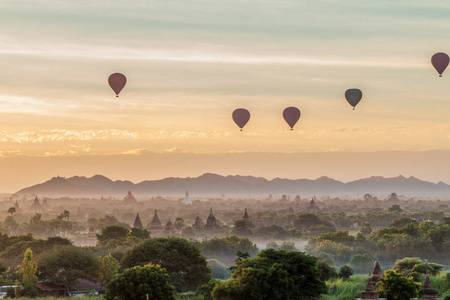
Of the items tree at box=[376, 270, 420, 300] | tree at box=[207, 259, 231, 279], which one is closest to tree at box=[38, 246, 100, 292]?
tree at box=[207, 259, 231, 279]

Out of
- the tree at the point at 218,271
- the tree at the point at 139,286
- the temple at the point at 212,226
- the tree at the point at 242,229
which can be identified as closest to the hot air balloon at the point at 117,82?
the tree at the point at 218,271

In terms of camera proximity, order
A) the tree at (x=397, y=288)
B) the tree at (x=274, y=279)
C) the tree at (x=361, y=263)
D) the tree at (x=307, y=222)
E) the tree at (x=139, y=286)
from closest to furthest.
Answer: the tree at (x=139, y=286), the tree at (x=274, y=279), the tree at (x=397, y=288), the tree at (x=361, y=263), the tree at (x=307, y=222)

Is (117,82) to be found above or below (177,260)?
above

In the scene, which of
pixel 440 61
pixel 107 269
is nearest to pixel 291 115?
pixel 440 61

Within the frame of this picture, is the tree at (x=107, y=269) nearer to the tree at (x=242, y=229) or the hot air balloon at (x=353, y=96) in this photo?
the hot air balloon at (x=353, y=96)

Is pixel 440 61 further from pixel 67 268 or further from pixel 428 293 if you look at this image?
pixel 67 268


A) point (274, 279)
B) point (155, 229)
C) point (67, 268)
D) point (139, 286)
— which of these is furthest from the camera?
point (155, 229)

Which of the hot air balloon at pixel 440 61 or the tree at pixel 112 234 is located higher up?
the hot air balloon at pixel 440 61

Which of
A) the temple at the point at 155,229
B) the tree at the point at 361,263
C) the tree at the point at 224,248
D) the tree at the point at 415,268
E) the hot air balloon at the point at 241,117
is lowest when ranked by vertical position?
the tree at the point at 415,268
